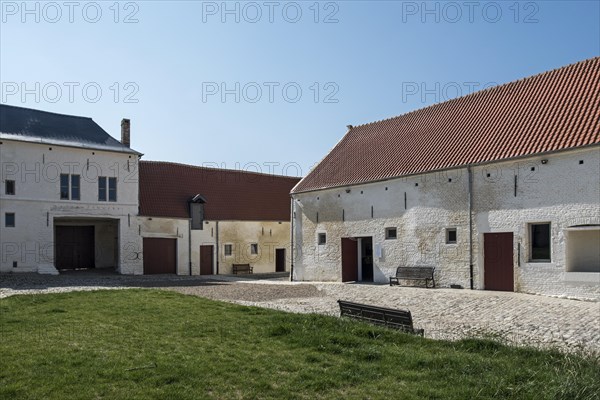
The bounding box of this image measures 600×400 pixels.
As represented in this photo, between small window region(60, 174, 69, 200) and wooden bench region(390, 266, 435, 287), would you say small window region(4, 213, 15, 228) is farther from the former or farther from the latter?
wooden bench region(390, 266, 435, 287)

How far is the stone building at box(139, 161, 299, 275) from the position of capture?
29016 mm

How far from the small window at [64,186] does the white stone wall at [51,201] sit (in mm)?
251

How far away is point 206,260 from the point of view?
100ft

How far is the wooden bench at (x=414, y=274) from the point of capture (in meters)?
18.3

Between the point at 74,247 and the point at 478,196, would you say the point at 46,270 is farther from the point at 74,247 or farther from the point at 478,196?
the point at 478,196

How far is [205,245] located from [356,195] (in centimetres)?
1220

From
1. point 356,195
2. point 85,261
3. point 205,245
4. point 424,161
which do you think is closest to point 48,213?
point 85,261

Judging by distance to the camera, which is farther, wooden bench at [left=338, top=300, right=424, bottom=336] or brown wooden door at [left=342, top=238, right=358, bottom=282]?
brown wooden door at [left=342, top=238, right=358, bottom=282]

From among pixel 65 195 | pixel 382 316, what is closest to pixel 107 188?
pixel 65 195

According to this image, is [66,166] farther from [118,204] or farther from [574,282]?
[574,282]

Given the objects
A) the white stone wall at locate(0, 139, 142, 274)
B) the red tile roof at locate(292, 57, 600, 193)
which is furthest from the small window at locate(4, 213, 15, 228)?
the red tile roof at locate(292, 57, 600, 193)

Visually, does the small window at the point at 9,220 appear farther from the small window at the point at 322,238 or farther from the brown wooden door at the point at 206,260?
the small window at the point at 322,238

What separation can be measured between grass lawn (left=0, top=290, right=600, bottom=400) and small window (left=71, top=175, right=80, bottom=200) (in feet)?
59.3

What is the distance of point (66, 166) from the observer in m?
25.9
